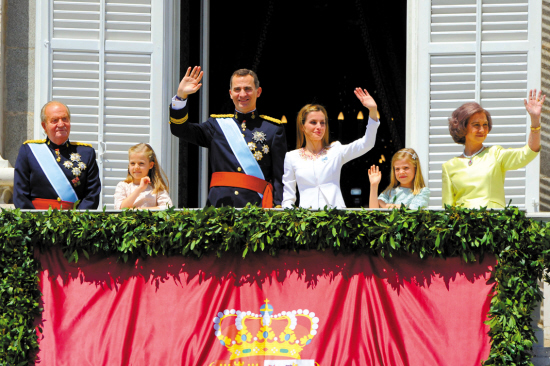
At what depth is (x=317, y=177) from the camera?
5.84 m

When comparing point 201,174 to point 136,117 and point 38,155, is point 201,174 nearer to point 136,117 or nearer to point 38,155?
point 136,117

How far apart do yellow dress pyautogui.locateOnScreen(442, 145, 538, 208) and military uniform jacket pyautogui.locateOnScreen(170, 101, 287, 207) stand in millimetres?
1179

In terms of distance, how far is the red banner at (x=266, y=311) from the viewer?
5156 mm

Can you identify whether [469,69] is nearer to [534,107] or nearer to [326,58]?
[534,107]

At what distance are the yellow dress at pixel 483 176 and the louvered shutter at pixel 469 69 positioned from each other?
1101mm

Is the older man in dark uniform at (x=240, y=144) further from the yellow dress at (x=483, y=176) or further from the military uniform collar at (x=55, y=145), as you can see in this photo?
the yellow dress at (x=483, y=176)

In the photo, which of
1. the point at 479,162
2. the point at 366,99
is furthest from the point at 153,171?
the point at 479,162

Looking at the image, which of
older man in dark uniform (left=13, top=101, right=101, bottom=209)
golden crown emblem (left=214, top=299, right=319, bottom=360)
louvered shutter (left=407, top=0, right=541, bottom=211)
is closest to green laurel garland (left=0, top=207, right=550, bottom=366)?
golden crown emblem (left=214, top=299, right=319, bottom=360)

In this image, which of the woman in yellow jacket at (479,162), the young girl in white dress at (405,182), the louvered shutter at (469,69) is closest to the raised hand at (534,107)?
the woman in yellow jacket at (479,162)

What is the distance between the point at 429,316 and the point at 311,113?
1.62m

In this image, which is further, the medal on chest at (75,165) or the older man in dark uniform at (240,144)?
the medal on chest at (75,165)

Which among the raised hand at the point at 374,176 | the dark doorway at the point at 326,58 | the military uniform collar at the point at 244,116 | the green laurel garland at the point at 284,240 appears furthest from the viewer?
the dark doorway at the point at 326,58

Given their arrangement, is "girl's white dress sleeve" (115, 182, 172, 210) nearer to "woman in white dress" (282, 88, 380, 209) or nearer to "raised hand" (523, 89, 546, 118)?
"woman in white dress" (282, 88, 380, 209)

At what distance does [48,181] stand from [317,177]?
1.87m
